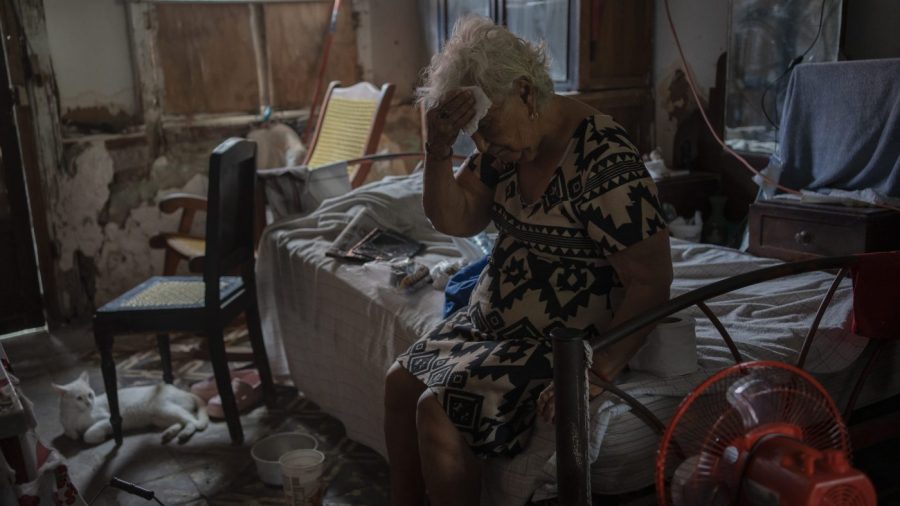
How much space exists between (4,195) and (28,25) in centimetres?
83

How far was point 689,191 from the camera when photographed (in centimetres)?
333

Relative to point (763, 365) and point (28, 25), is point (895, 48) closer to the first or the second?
point (763, 365)

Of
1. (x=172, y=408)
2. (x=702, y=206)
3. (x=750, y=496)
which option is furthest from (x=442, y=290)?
(x=702, y=206)

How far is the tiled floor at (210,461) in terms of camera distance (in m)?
2.29

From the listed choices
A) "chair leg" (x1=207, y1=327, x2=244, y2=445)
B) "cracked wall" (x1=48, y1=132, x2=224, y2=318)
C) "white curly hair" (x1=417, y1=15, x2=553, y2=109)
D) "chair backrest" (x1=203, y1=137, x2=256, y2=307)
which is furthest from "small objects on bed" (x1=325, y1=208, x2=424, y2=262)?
"cracked wall" (x1=48, y1=132, x2=224, y2=318)

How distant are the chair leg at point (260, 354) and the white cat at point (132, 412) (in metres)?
0.24

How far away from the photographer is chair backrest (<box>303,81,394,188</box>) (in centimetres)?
366

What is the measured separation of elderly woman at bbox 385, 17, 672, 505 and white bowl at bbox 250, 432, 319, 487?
68 cm

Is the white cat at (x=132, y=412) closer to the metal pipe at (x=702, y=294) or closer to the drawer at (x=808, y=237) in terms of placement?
the metal pipe at (x=702, y=294)

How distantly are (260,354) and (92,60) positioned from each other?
2.07 metres

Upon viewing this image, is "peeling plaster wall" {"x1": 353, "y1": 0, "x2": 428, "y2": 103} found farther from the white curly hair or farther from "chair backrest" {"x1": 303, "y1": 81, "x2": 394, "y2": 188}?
the white curly hair

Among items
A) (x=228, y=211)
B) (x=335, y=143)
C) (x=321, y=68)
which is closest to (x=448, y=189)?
(x=228, y=211)

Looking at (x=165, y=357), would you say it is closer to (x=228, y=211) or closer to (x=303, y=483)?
(x=228, y=211)

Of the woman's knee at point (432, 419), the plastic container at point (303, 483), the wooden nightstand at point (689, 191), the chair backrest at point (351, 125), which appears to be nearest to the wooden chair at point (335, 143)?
the chair backrest at point (351, 125)
